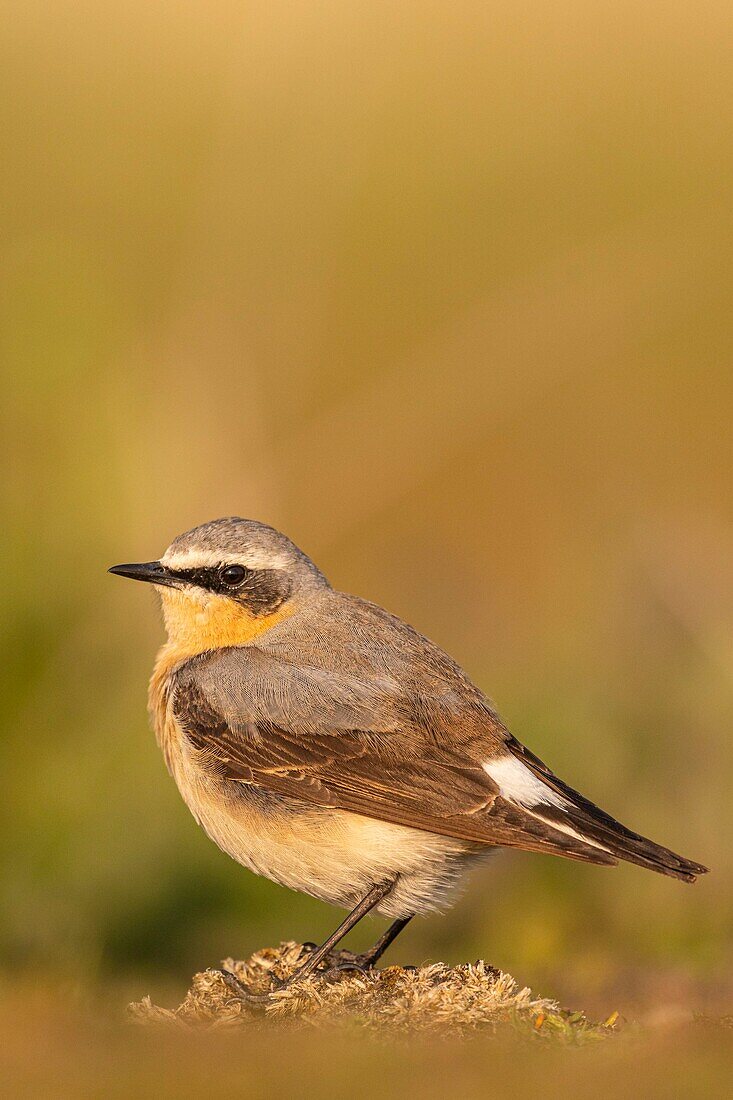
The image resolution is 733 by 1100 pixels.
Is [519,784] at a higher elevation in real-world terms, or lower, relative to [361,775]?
lower

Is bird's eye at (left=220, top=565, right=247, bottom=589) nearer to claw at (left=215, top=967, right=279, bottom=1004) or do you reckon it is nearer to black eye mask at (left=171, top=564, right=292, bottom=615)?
black eye mask at (left=171, top=564, right=292, bottom=615)

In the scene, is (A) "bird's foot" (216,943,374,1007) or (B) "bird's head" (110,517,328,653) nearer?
(A) "bird's foot" (216,943,374,1007)

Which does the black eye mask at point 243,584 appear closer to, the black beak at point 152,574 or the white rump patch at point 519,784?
the black beak at point 152,574

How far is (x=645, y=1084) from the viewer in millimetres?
3922

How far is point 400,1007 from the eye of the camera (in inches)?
188

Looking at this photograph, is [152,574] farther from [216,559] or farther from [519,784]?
[519,784]

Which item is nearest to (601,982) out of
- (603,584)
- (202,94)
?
(603,584)

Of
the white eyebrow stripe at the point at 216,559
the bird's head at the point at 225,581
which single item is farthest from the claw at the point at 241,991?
the white eyebrow stripe at the point at 216,559

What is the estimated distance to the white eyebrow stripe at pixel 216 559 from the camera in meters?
6.14

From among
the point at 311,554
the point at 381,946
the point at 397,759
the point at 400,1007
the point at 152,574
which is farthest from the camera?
the point at 311,554

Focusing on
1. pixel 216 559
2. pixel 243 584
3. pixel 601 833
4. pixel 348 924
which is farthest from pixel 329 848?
pixel 216 559

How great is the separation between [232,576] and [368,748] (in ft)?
4.03

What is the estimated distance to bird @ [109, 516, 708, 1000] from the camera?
5070 millimetres

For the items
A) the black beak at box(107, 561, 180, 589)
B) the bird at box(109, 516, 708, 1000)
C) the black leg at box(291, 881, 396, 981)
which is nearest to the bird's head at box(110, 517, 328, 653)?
the black beak at box(107, 561, 180, 589)
